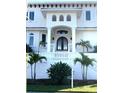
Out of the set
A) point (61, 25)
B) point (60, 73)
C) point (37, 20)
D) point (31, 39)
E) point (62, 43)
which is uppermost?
point (37, 20)

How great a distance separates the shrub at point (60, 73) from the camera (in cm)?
2078

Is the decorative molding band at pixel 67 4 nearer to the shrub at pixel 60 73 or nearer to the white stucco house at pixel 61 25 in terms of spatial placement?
the white stucco house at pixel 61 25

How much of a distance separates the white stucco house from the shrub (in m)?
4.54

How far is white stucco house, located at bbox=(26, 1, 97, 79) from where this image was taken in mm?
27281

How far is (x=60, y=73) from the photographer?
822 inches

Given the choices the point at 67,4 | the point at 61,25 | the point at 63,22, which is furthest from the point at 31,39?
the point at 67,4

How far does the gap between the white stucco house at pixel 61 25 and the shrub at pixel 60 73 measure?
4.54 metres

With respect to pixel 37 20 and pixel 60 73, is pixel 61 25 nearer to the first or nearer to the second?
pixel 37 20

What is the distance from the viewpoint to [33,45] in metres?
28.8

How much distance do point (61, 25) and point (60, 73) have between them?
7.38 metres

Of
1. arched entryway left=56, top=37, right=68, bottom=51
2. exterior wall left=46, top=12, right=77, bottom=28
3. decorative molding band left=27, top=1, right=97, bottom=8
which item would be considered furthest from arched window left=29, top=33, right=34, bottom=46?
decorative molding band left=27, top=1, right=97, bottom=8

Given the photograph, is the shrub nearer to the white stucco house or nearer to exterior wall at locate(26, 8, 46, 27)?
the white stucco house

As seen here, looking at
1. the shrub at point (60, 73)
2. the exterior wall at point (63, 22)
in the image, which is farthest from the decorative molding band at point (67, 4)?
the shrub at point (60, 73)

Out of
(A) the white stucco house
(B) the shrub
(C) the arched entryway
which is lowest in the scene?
(B) the shrub
